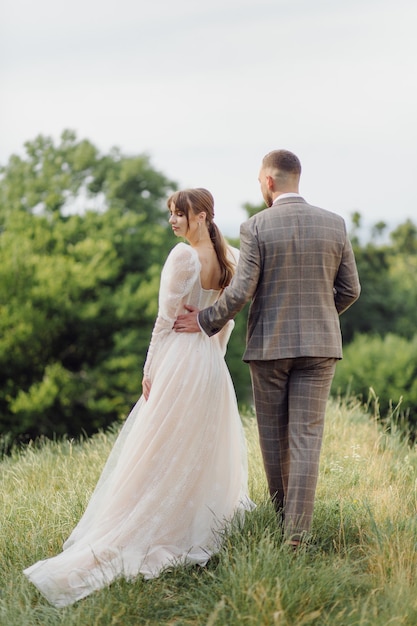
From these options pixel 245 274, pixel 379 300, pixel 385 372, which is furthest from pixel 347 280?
pixel 379 300

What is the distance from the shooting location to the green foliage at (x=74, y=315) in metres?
25.6

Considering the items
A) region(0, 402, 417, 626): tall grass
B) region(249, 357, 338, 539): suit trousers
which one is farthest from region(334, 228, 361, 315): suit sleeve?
region(0, 402, 417, 626): tall grass

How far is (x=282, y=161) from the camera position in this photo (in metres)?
4.43

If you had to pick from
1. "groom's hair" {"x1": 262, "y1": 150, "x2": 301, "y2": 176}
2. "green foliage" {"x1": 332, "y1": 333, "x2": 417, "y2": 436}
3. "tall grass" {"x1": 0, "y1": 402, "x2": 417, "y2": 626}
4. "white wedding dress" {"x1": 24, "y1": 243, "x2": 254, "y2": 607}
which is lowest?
"green foliage" {"x1": 332, "y1": 333, "x2": 417, "y2": 436}

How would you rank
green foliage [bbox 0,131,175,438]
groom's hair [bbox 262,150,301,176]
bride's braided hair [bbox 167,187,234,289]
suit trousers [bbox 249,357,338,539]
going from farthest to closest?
1. green foliage [bbox 0,131,175,438]
2. bride's braided hair [bbox 167,187,234,289]
3. groom's hair [bbox 262,150,301,176]
4. suit trousers [bbox 249,357,338,539]

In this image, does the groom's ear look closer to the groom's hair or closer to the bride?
the groom's hair

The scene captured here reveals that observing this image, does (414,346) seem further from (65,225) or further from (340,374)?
(65,225)

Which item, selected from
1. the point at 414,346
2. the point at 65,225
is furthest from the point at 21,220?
the point at 414,346

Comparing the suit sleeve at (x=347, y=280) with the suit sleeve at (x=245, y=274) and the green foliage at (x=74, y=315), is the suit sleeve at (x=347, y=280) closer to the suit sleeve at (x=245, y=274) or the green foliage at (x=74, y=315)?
the suit sleeve at (x=245, y=274)

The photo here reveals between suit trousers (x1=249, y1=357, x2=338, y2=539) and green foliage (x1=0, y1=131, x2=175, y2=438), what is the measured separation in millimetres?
19816

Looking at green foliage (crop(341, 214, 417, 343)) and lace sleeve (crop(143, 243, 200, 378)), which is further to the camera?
green foliage (crop(341, 214, 417, 343))

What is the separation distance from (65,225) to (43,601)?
26.8 meters

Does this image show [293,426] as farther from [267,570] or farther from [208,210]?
[208,210]

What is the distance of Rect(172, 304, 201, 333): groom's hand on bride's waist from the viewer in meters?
4.64
